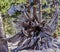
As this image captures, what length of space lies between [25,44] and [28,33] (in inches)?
7.4

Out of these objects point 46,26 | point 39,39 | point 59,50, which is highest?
point 46,26

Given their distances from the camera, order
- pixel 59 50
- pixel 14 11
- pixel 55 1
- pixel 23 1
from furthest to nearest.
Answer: pixel 14 11, pixel 55 1, pixel 23 1, pixel 59 50

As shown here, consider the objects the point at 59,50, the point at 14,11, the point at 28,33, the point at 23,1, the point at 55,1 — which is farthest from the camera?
the point at 14,11

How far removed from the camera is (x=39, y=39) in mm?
2691

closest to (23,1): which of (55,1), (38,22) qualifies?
(55,1)

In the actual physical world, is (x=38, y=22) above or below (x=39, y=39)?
above

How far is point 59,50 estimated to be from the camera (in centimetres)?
283

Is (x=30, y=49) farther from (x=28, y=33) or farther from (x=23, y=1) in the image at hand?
(x=23, y=1)

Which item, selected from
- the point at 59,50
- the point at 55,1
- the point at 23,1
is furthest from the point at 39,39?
the point at 55,1

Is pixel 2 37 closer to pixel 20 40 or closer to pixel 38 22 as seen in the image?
pixel 20 40

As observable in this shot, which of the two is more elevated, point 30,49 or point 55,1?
point 55,1

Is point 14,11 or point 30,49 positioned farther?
point 14,11

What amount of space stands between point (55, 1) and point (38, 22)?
3.02 m

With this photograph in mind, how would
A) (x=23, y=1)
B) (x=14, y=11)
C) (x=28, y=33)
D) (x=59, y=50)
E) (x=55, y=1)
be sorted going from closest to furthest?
(x=28, y=33), (x=59, y=50), (x=23, y=1), (x=55, y=1), (x=14, y=11)
